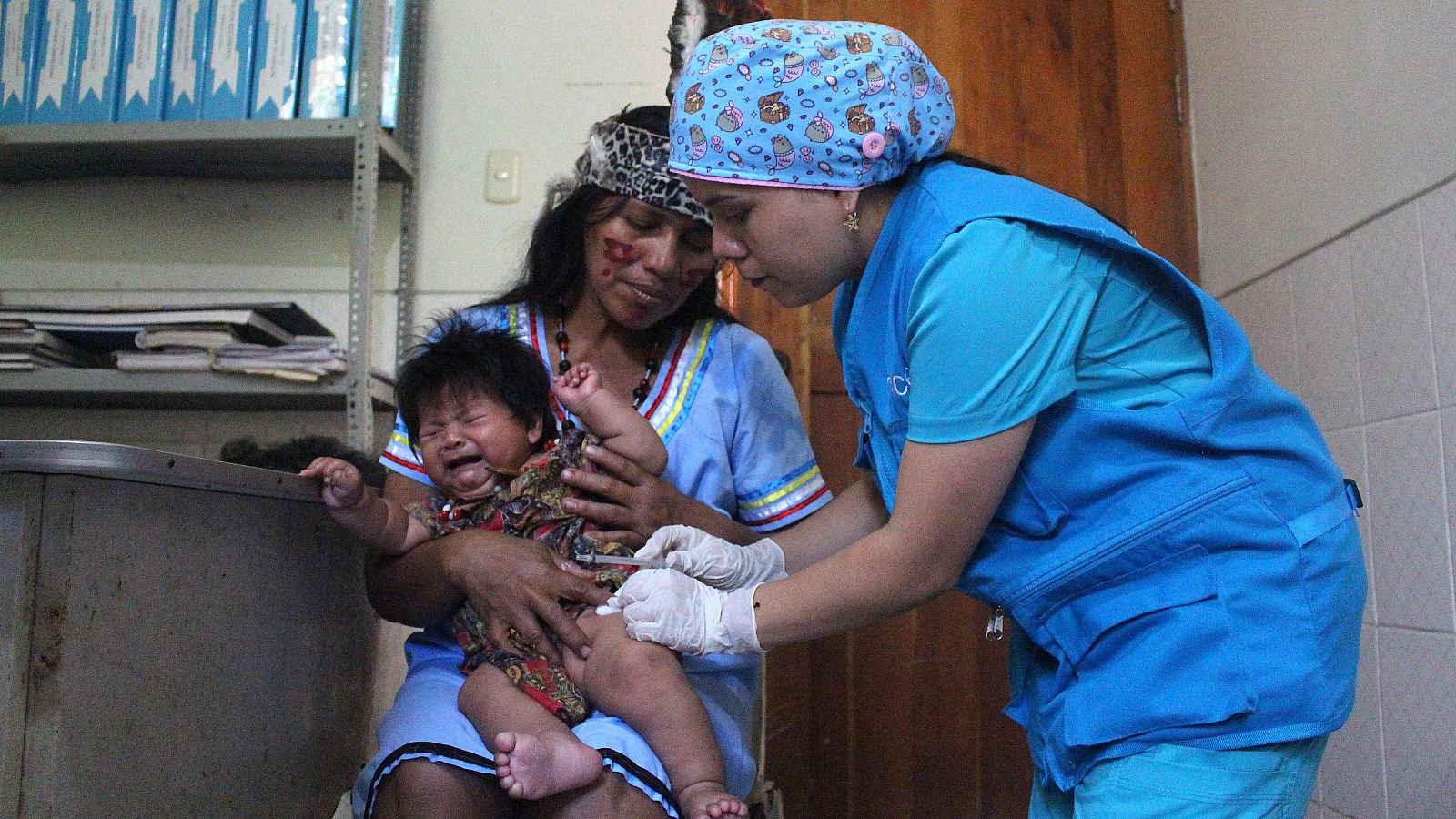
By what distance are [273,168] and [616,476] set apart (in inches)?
62.8

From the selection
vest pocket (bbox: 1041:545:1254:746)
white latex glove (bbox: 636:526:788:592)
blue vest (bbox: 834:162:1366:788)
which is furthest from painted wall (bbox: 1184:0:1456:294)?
white latex glove (bbox: 636:526:788:592)

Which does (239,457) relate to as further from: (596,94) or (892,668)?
(892,668)

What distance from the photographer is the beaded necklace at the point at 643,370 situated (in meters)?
1.53

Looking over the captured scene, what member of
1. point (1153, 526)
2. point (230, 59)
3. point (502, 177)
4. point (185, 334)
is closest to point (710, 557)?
point (1153, 526)

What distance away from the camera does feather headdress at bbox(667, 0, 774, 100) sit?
1.74 m

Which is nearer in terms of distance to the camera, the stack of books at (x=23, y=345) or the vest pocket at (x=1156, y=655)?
the vest pocket at (x=1156, y=655)

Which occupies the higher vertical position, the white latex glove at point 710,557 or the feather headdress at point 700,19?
the feather headdress at point 700,19

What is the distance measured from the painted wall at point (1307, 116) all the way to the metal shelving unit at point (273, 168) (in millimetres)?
1887

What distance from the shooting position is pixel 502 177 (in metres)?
2.50

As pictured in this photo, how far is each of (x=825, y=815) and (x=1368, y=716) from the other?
3.70 ft

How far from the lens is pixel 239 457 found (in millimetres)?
1855

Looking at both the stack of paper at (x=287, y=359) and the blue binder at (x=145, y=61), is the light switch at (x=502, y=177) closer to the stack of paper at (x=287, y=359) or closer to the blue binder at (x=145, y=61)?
the stack of paper at (x=287, y=359)

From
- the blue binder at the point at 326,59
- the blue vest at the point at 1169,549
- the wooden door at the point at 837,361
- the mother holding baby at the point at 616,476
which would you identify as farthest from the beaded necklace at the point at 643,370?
the blue binder at the point at 326,59

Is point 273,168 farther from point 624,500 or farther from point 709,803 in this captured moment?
point 709,803
